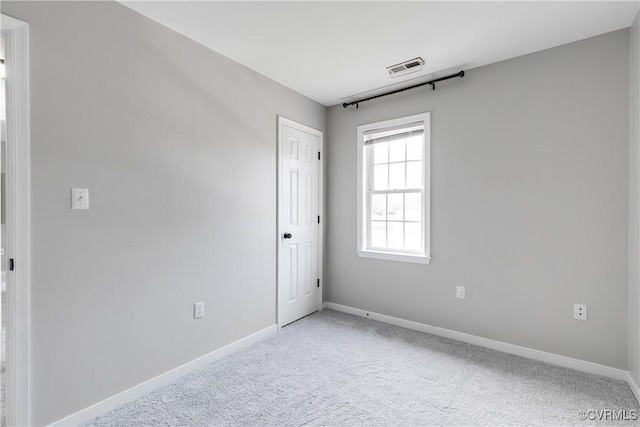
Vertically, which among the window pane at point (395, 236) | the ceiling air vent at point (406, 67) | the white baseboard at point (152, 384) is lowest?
the white baseboard at point (152, 384)

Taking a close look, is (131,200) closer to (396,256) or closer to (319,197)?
(319,197)

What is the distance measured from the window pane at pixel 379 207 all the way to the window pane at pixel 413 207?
10.2 inches

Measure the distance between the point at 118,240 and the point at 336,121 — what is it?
269 centimetres

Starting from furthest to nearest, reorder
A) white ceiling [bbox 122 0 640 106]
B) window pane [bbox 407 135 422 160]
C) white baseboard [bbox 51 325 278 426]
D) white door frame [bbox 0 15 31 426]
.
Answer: window pane [bbox 407 135 422 160]
white ceiling [bbox 122 0 640 106]
white baseboard [bbox 51 325 278 426]
white door frame [bbox 0 15 31 426]

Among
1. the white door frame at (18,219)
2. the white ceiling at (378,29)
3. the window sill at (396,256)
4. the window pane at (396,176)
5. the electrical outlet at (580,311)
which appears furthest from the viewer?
the window pane at (396,176)

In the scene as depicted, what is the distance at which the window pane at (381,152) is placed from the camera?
3.50m

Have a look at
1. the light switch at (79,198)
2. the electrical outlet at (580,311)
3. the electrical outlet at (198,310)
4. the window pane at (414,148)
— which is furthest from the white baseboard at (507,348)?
the light switch at (79,198)

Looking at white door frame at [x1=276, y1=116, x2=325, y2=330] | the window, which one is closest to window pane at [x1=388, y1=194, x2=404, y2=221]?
the window

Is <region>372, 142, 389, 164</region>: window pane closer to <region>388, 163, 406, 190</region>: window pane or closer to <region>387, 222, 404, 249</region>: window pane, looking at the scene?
<region>388, 163, 406, 190</region>: window pane

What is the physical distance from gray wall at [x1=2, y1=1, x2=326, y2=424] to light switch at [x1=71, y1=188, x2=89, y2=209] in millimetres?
34

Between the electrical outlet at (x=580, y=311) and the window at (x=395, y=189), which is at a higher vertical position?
the window at (x=395, y=189)

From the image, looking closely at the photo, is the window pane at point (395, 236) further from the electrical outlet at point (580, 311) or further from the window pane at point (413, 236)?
the electrical outlet at point (580, 311)

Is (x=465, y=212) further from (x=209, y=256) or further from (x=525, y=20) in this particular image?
(x=209, y=256)

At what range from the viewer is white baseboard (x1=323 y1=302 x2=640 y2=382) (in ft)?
7.50
